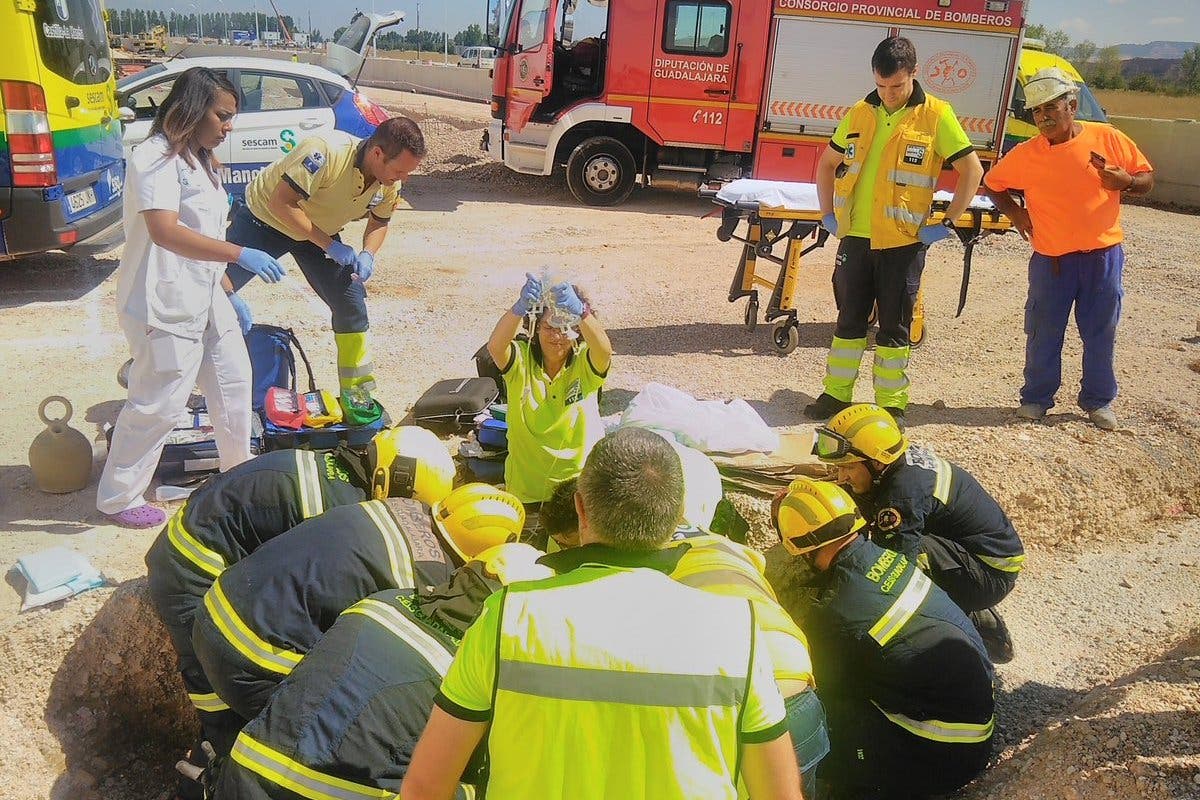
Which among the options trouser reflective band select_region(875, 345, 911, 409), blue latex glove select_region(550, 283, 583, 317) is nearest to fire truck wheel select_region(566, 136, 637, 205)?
trouser reflective band select_region(875, 345, 911, 409)

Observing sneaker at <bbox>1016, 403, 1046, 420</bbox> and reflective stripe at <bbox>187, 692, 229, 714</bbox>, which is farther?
sneaker at <bbox>1016, 403, 1046, 420</bbox>

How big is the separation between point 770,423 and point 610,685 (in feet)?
13.5

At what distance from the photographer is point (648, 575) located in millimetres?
1691

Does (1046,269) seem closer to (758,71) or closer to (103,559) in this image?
(103,559)

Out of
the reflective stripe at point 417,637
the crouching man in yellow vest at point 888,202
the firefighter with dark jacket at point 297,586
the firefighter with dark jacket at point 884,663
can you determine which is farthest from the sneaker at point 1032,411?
the reflective stripe at point 417,637

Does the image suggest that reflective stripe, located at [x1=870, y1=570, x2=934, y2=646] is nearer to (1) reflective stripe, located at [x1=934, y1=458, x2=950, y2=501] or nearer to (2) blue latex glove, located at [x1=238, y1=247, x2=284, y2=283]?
(1) reflective stripe, located at [x1=934, y1=458, x2=950, y2=501]

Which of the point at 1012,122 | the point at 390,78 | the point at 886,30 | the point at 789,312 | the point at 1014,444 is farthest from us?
the point at 390,78

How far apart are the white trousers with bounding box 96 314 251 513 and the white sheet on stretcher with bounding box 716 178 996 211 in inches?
154

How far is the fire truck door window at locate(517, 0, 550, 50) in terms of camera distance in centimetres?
1177

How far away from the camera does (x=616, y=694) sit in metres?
1.55

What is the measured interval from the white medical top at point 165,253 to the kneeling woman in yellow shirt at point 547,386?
1.23 metres

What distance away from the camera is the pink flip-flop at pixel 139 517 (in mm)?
3975

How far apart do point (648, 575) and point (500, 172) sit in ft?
42.1

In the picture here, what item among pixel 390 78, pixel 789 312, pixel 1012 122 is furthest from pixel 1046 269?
pixel 390 78
